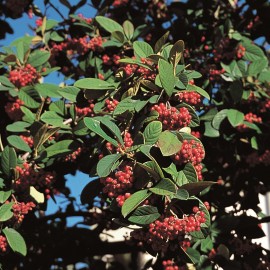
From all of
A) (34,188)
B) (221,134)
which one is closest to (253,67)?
(221,134)

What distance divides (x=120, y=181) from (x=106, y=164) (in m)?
0.08

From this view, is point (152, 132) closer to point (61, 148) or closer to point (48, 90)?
point (61, 148)

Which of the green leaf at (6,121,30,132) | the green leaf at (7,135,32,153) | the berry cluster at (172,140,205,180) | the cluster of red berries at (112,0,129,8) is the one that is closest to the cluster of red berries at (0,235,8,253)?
the green leaf at (7,135,32,153)

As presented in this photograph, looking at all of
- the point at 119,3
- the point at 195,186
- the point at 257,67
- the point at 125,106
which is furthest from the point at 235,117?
the point at 119,3

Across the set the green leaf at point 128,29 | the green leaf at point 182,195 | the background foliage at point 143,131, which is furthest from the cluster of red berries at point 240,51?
the green leaf at point 182,195

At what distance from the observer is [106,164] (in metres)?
2.17

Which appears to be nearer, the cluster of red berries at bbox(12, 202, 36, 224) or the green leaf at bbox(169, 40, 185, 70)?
the green leaf at bbox(169, 40, 185, 70)

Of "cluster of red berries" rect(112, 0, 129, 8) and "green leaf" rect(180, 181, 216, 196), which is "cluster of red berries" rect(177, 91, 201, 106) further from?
"cluster of red berries" rect(112, 0, 129, 8)

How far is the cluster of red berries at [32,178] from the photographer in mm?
2732

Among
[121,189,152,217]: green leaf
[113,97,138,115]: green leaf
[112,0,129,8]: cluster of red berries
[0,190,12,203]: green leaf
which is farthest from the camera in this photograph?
[112,0,129,8]: cluster of red berries

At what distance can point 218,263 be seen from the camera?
9.55ft

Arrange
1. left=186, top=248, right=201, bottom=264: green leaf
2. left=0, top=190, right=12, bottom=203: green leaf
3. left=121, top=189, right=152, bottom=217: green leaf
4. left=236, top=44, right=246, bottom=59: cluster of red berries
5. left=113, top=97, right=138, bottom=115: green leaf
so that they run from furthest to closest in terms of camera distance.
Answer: left=236, top=44, right=246, bottom=59: cluster of red berries < left=186, top=248, right=201, bottom=264: green leaf < left=0, top=190, right=12, bottom=203: green leaf < left=113, top=97, right=138, bottom=115: green leaf < left=121, top=189, right=152, bottom=217: green leaf

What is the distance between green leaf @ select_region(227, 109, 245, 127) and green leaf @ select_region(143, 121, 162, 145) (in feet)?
2.84

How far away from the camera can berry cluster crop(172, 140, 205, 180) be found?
2.24 meters
